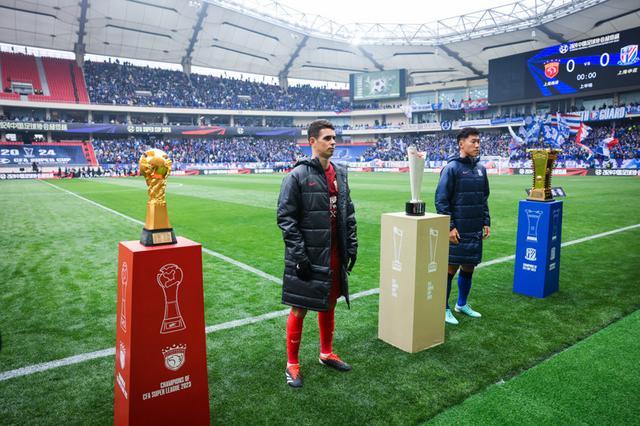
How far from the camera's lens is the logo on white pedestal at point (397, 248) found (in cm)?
411

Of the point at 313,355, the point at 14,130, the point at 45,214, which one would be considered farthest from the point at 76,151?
the point at 313,355

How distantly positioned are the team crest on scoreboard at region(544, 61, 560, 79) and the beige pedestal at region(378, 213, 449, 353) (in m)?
46.9

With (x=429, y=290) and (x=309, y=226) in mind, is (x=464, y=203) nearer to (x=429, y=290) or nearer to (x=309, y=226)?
(x=429, y=290)

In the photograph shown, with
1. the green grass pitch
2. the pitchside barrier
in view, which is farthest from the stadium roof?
the green grass pitch

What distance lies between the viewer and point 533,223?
18.8ft

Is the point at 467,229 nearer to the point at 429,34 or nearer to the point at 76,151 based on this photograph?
the point at 76,151

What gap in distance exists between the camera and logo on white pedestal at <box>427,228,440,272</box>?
404cm

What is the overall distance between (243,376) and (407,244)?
76.7 inches

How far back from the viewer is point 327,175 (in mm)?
3648

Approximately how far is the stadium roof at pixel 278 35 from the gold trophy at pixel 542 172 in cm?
4531

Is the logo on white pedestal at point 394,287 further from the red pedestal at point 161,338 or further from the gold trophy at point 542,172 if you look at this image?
the gold trophy at point 542,172

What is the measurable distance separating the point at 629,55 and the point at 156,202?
4714 cm

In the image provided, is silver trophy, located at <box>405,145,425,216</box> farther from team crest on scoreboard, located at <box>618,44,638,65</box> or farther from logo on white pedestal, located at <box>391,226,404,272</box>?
team crest on scoreboard, located at <box>618,44,638,65</box>

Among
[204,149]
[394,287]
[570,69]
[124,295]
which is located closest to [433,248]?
[394,287]
